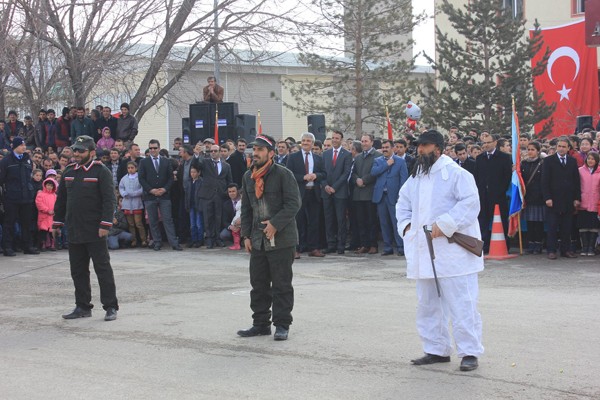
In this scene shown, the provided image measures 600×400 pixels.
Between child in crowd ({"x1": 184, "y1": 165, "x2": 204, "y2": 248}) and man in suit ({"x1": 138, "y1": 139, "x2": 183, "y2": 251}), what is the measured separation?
0.44 meters

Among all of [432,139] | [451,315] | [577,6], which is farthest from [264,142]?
[577,6]

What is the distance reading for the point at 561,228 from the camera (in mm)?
14812

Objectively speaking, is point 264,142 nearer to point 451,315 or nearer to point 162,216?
point 451,315

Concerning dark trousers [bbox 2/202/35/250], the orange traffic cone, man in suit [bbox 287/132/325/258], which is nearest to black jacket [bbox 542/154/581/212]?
the orange traffic cone

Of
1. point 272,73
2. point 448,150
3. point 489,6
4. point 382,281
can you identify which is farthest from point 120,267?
point 272,73

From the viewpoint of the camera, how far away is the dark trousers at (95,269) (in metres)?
10.0

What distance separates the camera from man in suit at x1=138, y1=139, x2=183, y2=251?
57.9 feet

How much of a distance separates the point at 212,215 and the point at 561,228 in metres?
6.90

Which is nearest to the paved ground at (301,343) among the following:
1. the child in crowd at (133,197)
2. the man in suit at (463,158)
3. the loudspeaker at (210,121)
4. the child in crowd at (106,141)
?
the man in suit at (463,158)

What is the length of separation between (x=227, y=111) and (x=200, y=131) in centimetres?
97

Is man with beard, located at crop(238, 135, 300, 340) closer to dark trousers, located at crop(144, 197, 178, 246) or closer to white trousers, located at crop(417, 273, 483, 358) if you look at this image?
white trousers, located at crop(417, 273, 483, 358)

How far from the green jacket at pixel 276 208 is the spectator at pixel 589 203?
7470mm

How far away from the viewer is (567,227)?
578 inches

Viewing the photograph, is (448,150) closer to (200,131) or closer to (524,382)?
(200,131)
